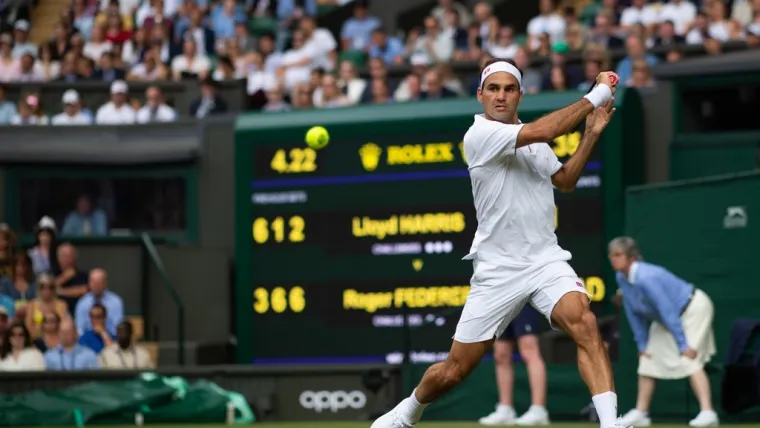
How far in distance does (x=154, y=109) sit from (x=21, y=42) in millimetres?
4930

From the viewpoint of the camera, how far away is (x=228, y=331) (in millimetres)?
19031

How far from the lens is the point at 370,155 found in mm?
17516

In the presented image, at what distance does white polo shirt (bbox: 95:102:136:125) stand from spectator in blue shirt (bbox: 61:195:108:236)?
1.19 meters

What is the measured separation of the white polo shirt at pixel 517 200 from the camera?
9.20 meters

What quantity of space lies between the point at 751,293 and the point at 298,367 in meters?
4.53

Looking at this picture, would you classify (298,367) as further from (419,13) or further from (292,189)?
(419,13)

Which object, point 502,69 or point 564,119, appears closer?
point 564,119

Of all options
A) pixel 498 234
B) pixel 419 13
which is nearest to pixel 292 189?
pixel 419 13

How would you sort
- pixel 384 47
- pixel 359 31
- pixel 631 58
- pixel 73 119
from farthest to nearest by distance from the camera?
pixel 359 31, pixel 384 47, pixel 73 119, pixel 631 58

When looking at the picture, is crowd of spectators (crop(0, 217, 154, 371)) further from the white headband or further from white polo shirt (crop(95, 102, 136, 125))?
the white headband

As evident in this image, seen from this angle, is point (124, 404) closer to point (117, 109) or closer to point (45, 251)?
point (45, 251)

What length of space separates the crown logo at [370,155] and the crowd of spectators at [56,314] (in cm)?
294

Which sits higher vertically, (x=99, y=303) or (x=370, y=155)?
(x=370, y=155)

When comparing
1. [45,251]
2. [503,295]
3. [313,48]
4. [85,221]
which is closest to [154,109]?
[85,221]
